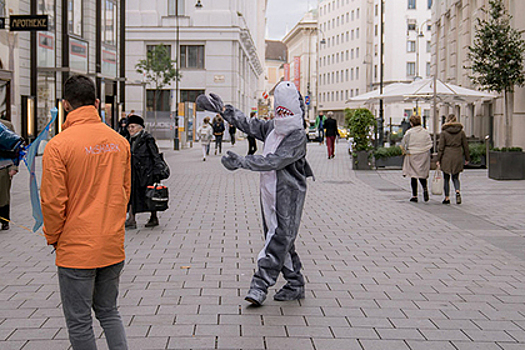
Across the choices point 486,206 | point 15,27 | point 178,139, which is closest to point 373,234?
point 486,206

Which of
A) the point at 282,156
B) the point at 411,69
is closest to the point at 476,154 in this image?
the point at 282,156

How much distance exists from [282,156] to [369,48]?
95928 millimetres

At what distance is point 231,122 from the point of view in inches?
224

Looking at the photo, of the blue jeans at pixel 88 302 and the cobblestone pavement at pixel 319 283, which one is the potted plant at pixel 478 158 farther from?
the blue jeans at pixel 88 302

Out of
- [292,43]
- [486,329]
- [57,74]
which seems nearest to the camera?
[486,329]

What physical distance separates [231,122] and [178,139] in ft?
90.1

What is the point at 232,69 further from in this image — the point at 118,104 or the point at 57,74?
the point at 57,74

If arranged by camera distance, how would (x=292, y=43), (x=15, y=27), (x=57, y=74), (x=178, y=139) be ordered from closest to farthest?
1. (x=15, y=27)
2. (x=57, y=74)
3. (x=178, y=139)
4. (x=292, y=43)

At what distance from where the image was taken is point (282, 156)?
5.38 metres

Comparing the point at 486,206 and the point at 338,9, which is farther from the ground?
the point at 338,9

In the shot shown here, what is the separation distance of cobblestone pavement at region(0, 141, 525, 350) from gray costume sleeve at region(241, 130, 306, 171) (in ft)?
3.83

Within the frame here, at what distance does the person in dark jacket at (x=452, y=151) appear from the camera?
489 inches

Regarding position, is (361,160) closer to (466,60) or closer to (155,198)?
(466,60)

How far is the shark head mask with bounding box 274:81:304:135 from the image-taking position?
546 centimetres
